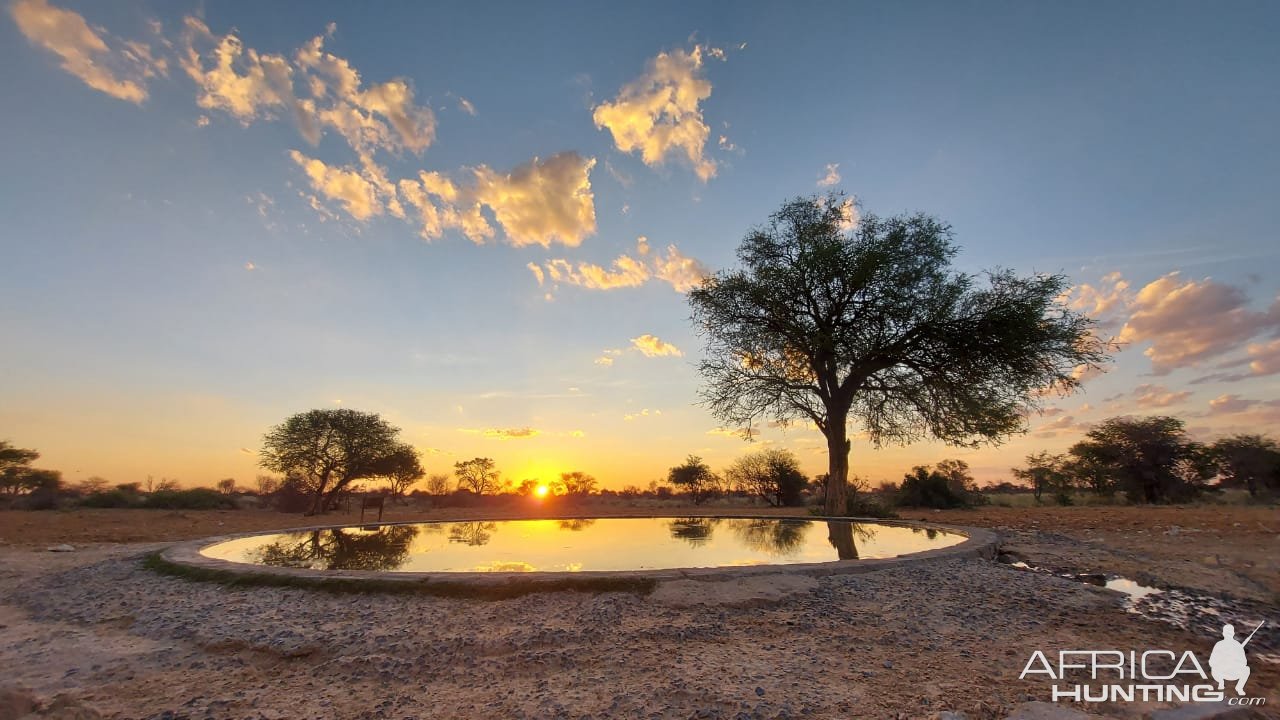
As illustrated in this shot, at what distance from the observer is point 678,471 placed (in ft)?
125

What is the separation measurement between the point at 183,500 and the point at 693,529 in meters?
31.4

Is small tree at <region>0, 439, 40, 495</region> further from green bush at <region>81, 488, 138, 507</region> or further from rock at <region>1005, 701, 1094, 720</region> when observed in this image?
rock at <region>1005, 701, 1094, 720</region>

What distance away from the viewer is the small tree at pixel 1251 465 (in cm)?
2900

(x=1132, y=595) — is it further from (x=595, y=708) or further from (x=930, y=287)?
(x=930, y=287)

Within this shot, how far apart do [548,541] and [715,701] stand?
22.1 feet

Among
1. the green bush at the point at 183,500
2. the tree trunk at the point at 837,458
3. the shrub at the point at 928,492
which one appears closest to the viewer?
the tree trunk at the point at 837,458

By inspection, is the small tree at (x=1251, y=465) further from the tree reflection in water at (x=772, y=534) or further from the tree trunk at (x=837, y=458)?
the tree reflection in water at (x=772, y=534)

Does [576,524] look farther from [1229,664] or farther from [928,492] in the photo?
[928,492]

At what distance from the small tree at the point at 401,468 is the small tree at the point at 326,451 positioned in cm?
50

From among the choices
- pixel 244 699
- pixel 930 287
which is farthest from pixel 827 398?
pixel 244 699

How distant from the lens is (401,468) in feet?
107

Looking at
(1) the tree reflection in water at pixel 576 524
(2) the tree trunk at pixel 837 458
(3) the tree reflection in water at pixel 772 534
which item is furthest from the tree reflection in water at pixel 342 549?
(2) the tree trunk at pixel 837 458

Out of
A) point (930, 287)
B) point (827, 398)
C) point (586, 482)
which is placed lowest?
point (586, 482)

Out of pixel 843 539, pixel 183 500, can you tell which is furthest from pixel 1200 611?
pixel 183 500
